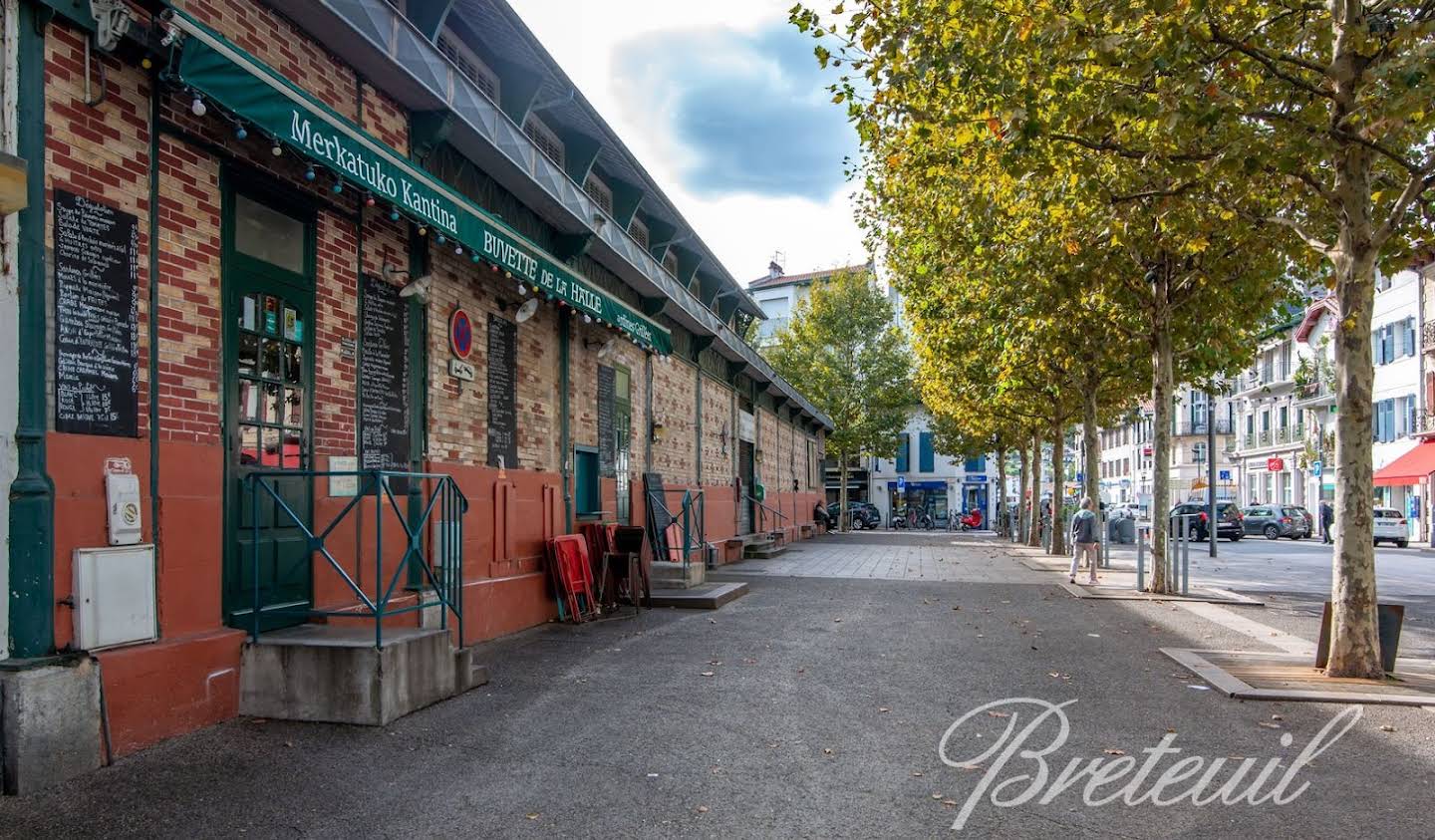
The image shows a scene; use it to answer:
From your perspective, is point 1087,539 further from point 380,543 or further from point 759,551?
point 380,543

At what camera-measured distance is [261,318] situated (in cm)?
632

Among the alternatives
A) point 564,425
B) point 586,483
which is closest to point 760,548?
point 586,483

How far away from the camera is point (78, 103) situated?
493 centimetres

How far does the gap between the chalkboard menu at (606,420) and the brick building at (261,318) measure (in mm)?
1420

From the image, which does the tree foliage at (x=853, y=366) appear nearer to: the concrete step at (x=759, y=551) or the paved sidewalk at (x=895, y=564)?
the paved sidewalk at (x=895, y=564)

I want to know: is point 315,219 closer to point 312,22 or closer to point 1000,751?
point 312,22

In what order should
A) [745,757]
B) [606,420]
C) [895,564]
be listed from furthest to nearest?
[895,564] → [606,420] → [745,757]

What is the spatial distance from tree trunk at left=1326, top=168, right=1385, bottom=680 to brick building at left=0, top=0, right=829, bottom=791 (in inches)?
277

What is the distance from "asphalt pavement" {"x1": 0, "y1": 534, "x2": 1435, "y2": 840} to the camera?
4172 mm

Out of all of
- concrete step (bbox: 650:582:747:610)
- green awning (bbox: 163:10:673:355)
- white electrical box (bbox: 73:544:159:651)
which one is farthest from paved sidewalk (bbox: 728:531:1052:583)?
white electrical box (bbox: 73:544:159:651)

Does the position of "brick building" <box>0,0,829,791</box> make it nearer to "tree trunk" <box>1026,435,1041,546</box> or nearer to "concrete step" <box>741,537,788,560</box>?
"concrete step" <box>741,537,788,560</box>

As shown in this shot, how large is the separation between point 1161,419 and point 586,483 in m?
8.68

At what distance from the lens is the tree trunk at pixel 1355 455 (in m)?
7.36

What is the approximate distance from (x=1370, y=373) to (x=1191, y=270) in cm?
579
